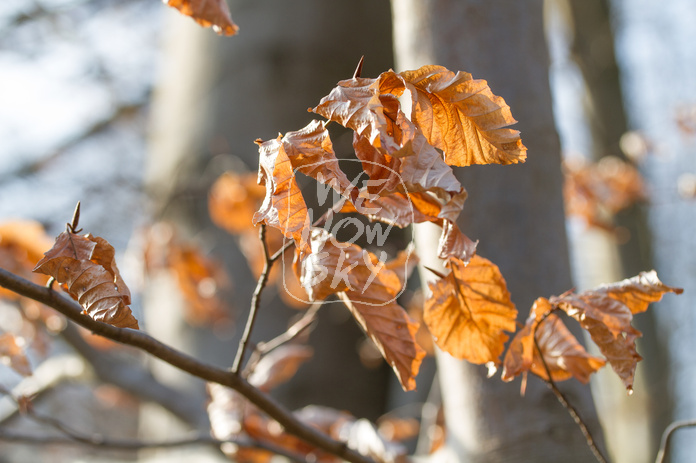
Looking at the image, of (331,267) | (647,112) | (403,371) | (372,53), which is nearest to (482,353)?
(403,371)

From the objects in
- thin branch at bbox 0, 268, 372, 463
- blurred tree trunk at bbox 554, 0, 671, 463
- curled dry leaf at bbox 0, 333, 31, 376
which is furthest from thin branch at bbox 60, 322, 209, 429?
blurred tree trunk at bbox 554, 0, 671, 463

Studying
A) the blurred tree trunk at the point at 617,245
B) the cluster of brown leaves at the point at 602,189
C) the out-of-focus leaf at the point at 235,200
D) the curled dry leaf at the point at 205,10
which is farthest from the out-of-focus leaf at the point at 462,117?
the cluster of brown leaves at the point at 602,189

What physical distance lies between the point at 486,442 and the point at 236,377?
1.39 ft

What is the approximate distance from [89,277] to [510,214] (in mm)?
615

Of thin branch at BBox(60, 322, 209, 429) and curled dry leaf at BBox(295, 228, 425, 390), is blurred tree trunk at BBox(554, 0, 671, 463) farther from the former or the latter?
curled dry leaf at BBox(295, 228, 425, 390)

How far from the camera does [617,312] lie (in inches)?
23.4

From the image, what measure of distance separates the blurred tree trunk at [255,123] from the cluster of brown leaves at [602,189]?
103 centimetres

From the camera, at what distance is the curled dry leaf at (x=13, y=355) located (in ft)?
2.51

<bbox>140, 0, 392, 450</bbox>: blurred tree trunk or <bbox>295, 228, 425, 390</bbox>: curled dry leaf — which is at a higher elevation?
<bbox>140, 0, 392, 450</bbox>: blurred tree trunk

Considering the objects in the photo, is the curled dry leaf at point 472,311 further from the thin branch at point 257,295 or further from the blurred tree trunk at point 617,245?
the blurred tree trunk at point 617,245

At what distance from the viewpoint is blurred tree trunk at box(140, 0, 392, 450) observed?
6.56 ft

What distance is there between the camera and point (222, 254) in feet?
6.97

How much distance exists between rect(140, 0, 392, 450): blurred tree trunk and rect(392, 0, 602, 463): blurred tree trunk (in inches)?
40.1

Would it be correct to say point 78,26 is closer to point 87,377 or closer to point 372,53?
point 372,53
